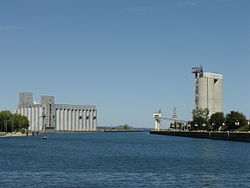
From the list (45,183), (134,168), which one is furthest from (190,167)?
(45,183)

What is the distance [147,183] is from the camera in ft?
213

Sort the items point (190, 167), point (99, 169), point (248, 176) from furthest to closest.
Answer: point (190, 167)
point (99, 169)
point (248, 176)

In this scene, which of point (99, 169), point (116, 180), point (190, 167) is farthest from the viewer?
point (190, 167)

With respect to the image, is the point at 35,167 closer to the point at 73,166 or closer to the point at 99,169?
the point at 73,166

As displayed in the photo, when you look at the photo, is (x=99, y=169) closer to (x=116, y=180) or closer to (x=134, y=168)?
(x=134, y=168)

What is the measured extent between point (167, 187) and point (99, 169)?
23.2 m

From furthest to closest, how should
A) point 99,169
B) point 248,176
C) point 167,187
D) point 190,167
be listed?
point 190,167
point 99,169
point 248,176
point 167,187

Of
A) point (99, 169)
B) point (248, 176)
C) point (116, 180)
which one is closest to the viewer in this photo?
point (116, 180)

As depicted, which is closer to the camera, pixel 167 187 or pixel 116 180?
pixel 167 187

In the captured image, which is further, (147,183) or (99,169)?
(99,169)

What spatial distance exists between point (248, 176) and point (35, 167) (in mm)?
38244

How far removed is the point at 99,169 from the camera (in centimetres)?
8250

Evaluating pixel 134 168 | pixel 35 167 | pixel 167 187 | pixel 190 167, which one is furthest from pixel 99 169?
pixel 167 187

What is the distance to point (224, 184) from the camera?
65375 mm
